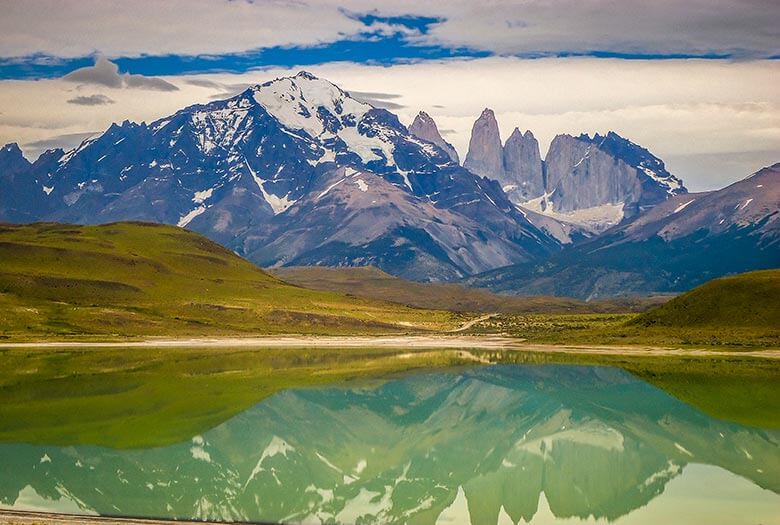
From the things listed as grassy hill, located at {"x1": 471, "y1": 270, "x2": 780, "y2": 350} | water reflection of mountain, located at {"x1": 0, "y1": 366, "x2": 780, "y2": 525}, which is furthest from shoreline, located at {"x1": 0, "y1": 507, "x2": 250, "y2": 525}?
grassy hill, located at {"x1": 471, "y1": 270, "x2": 780, "y2": 350}

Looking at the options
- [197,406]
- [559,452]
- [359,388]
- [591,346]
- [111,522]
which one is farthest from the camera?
[591,346]

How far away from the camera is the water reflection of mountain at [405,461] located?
6388 centimetres

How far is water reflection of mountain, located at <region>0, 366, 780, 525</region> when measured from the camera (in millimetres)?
63875

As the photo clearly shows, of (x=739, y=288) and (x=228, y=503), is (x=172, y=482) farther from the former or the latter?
(x=739, y=288)

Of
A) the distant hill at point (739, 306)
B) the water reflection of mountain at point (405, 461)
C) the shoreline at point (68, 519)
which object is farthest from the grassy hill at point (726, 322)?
the shoreline at point (68, 519)

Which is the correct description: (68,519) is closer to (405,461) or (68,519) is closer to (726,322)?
(405,461)

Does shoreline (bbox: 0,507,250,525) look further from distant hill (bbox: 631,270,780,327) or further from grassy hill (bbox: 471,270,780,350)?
distant hill (bbox: 631,270,780,327)

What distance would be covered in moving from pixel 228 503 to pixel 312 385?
65847 mm

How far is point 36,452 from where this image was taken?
78.6 metres

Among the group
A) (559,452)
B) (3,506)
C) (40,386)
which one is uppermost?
(3,506)

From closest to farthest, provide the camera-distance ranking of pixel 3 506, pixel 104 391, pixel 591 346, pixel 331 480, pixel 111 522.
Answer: pixel 111 522, pixel 3 506, pixel 331 480, pixel 104 391, pixel 591 346

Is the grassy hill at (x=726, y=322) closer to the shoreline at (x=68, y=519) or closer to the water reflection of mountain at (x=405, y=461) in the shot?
the water reflection of mountain at (x=405, y=461)

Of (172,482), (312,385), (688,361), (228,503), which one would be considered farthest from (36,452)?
(688,361)

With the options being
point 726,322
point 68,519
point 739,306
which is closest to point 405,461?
point 68,519
